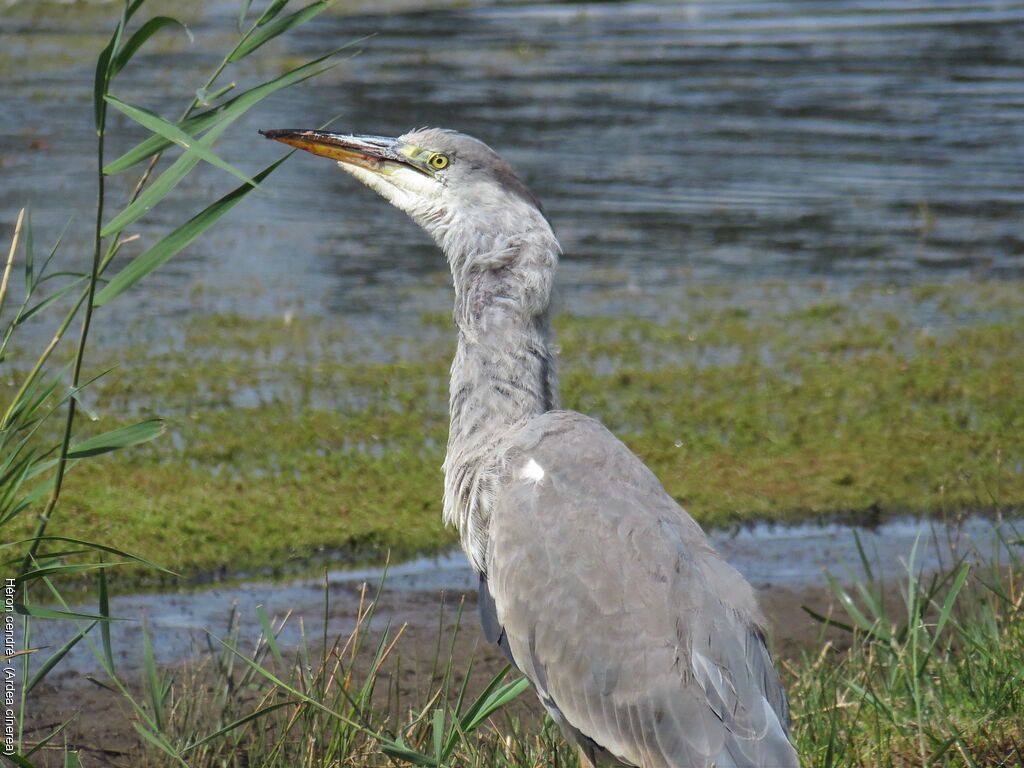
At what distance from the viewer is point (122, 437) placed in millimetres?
2928

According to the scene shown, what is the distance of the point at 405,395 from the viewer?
7117 millimetres

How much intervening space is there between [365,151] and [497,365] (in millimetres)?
813

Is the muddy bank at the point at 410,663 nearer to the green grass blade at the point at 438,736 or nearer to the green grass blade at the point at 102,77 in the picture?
the green grass blade at the point at 438,736

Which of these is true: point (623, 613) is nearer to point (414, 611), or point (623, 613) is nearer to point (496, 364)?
point (496, 364)

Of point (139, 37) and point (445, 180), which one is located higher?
point (139, 37)

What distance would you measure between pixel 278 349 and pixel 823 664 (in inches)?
176

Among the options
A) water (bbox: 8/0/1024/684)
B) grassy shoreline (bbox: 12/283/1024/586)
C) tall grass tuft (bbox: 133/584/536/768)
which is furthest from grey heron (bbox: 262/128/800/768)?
grassy shoreline (bbox: 12/283/1024/586)

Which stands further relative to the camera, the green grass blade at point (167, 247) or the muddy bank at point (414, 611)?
the muddy bank at point (414, 611)

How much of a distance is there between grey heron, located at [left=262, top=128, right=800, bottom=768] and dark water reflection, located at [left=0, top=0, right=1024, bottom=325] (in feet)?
11.2

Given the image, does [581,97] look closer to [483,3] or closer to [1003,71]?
[1003,71]

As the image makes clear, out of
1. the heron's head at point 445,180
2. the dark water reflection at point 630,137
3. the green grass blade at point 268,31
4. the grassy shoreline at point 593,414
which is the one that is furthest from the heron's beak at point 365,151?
the dark water reflection at point 630,137

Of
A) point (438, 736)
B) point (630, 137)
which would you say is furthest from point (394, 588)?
point (630, 137)

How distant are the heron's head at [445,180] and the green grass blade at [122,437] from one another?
112cm

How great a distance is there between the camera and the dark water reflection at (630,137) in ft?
32.3
